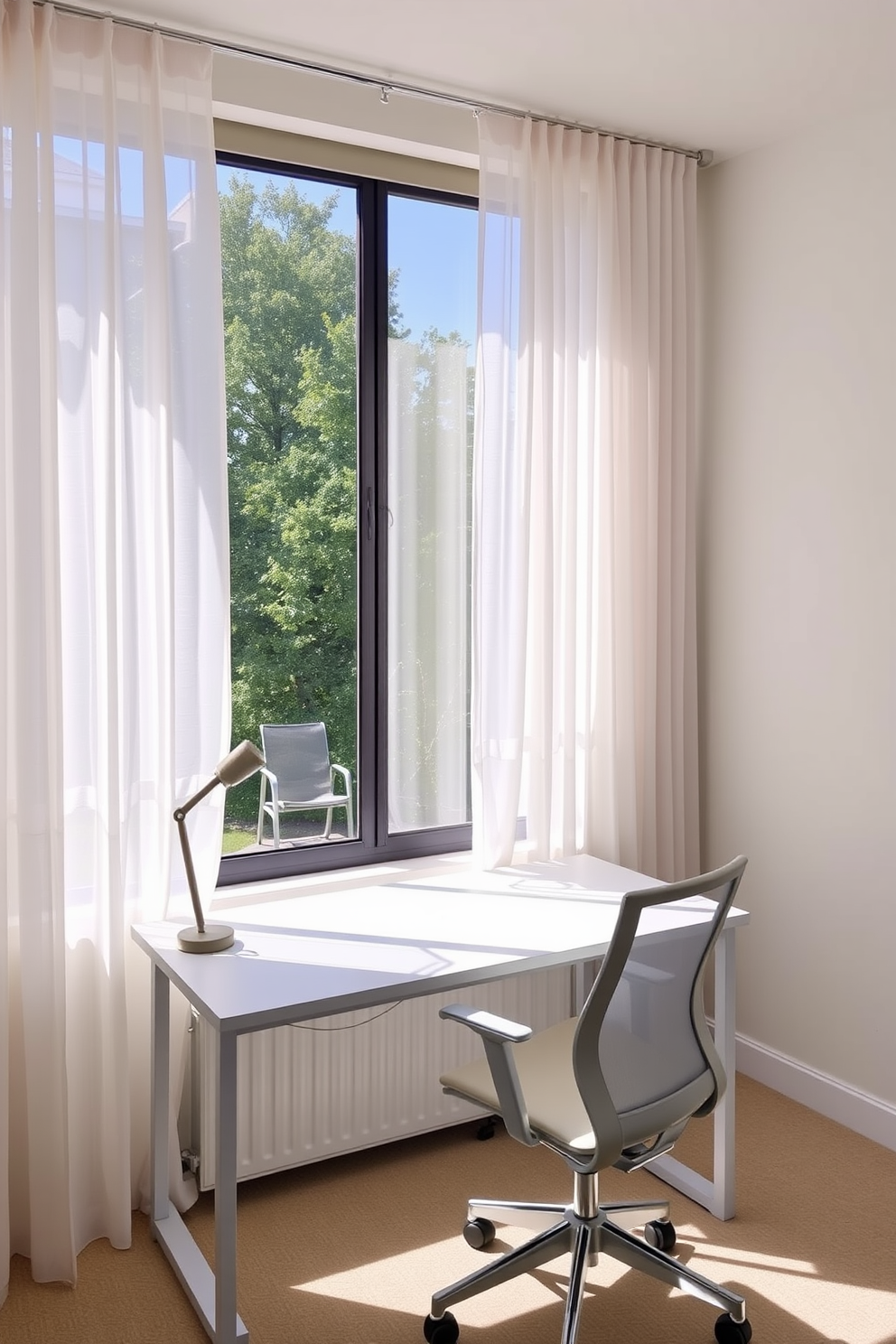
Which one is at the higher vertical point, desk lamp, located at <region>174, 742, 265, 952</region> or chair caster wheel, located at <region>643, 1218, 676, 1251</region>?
desk lamp, located at <region>174, 742, 265, 952</region>

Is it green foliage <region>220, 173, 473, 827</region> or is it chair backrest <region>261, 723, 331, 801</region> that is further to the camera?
chair backrest <region>261, 723, 331, 801</region>

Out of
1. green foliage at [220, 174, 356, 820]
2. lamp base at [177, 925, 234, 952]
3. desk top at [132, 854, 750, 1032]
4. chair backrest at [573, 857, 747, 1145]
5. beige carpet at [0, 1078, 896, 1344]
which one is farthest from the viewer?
green foliage at [220, 174, 356, 820]

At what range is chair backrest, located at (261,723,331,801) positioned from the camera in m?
3.12

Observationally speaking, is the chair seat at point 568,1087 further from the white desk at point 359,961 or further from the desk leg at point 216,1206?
the desk leg at point 216,1206

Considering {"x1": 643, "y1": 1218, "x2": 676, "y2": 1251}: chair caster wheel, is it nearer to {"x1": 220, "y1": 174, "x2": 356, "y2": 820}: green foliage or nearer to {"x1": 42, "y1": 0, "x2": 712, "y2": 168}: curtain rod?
{"x1": 220, "y1": 174, "x2": 356, "y2": 820}: green foliage

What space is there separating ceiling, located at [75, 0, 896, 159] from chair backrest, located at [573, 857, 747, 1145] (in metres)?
1.92

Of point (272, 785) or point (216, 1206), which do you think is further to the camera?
point (272, 785)

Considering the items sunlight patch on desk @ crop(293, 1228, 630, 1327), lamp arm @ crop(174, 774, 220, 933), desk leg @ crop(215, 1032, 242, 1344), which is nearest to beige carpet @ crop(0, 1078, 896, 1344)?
sunlight patch on desk @ crop(293, 1228, 630, 1327)

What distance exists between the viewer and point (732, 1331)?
2.19 metres

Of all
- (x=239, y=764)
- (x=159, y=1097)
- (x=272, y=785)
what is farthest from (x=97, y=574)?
(x=159, y=1097)

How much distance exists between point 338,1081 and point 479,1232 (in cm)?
53

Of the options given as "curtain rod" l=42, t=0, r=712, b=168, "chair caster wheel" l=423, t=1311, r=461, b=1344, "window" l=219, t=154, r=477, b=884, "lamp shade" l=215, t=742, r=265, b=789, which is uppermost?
"curtain rod" l=42, t=0, r=712, b=168

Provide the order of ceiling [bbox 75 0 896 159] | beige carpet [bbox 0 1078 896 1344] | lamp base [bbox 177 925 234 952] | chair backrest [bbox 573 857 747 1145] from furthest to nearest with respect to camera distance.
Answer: ceiling [bbox 75 0 896 159], lamp base [bbox 177 925 234 952], beige carpet [bbox 0 1078 896 1344], chair backrest [bbox 573 857 747 1145]

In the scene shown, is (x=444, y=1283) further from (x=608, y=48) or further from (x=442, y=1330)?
(x=608, y=48)
